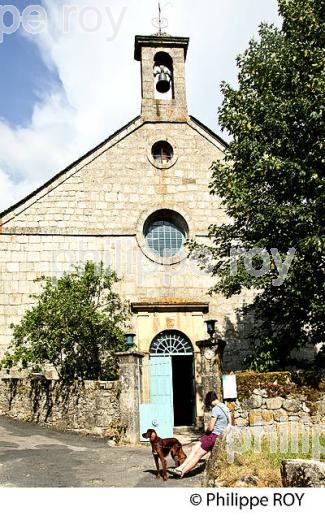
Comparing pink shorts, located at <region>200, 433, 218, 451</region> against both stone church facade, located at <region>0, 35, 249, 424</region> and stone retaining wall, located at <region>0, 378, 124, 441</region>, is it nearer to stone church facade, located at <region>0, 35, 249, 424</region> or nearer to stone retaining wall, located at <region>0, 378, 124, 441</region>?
stone retaining wall, located at <region>0, 378, 124, 441</region>

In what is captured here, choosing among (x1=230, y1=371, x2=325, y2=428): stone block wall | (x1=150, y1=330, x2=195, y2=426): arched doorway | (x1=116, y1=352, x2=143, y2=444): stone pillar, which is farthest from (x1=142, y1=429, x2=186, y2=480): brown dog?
(x1=150, y1=330, x2=195, y2=426): arched doorway

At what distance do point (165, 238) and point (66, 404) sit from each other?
6.35 metres

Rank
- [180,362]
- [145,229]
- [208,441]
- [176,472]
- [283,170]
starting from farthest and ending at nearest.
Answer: [180,362] < [145,229] < [283,170] < [208,441] < [176,472]

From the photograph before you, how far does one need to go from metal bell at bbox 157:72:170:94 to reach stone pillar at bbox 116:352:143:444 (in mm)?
10260

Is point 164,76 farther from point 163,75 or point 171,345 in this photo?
point 171,345

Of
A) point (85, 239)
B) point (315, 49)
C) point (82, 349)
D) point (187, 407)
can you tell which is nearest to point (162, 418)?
point (82, 349)

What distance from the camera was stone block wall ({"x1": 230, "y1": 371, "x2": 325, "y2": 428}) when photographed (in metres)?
10.9

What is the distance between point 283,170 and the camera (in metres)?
11.4

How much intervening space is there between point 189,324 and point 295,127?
22.6ft

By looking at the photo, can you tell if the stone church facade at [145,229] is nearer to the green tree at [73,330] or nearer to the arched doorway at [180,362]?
the arched doorway at [180,362]

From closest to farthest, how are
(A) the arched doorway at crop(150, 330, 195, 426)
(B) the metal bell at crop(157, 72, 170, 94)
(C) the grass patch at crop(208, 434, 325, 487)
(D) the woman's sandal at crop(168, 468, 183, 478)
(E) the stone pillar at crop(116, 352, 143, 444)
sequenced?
(C) the grass patch at crop(208, 434, 325, 487) → (D) the woman's sandal at crop(168, 468, 183, 478) → (E) the stone pillar at crop(116, 352, 143, 444) → (A) the arched doorway at crop(150, 330, 195, 426) → (B) the metal bell at crop(157, 72, 170, 94)

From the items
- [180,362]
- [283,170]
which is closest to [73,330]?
[180,362]

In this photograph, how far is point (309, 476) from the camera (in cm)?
579

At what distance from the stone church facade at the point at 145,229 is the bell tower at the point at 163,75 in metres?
0.06
